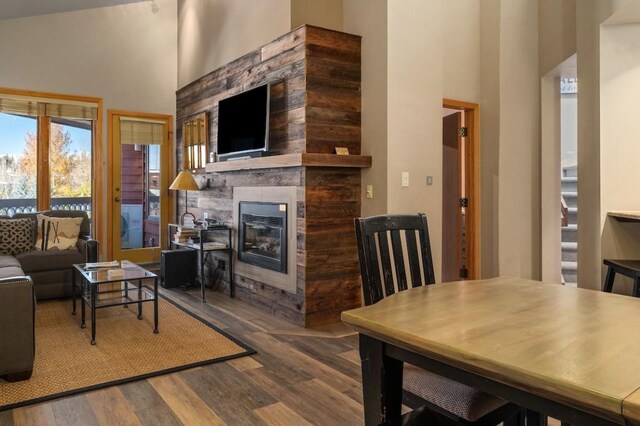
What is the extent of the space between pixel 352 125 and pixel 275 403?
7.99 feet

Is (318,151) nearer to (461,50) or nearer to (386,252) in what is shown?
(386,252)

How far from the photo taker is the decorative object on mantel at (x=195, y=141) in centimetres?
572

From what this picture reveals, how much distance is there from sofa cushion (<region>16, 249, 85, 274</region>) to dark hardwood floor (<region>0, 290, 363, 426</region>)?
2427 millimetres

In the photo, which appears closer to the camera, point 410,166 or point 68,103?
point 410,166

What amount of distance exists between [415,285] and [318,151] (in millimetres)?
2150

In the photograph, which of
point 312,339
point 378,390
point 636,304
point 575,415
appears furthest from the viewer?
point 312,339

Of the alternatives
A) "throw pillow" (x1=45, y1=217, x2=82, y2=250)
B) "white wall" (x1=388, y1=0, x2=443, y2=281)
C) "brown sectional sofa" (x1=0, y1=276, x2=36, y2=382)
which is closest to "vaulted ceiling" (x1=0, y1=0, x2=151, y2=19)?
"throw pillow" (x1=45, y1=217, x2=82, y2=250)

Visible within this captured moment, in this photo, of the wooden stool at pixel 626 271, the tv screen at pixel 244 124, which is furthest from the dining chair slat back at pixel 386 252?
the tv screen at pixel 244 124

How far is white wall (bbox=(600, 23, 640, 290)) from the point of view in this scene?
3389 millimetres

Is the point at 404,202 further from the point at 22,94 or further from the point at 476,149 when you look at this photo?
the point at 22,94

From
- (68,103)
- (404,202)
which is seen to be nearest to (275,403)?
(404,202)

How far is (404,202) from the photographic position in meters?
3.88

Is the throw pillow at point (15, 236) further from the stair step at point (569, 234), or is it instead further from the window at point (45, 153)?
the stair step at point (569, 234)

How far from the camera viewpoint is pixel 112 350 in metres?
3.24
